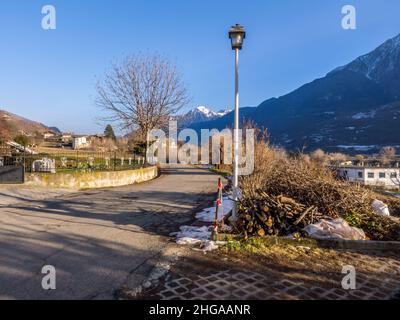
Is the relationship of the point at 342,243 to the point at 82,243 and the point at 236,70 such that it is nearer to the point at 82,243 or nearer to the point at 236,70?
the point at 236,70

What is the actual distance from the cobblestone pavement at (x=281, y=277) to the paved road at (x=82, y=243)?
71 cm

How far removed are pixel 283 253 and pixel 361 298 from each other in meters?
1.77

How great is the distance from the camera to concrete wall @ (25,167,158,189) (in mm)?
14422

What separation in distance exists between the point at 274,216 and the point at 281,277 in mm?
2398

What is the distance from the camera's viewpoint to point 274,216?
6766 mm

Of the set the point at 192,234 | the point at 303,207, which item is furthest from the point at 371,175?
the point at 192,234

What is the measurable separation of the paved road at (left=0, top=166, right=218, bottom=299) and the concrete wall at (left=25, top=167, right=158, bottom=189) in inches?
162

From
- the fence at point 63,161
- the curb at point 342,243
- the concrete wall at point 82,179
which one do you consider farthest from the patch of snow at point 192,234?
the fence at point 63,161

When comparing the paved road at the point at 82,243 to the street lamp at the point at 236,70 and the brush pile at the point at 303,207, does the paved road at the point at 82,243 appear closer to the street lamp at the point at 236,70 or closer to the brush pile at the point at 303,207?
the street lamp at the point at 236,70

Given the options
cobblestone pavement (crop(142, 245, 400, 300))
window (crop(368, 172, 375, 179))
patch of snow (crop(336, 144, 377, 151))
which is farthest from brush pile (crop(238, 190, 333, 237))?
patch of snow (crop(336, 144, 377, 151))

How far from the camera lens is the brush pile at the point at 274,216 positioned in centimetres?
652

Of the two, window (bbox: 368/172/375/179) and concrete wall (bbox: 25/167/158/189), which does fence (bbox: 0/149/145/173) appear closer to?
concrete wall (bbox: 25/167/158/189)

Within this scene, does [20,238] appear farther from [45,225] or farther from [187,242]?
[187,242]

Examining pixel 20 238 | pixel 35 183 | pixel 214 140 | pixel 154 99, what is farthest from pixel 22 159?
pixel 214 140
